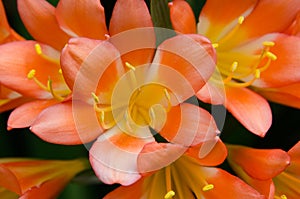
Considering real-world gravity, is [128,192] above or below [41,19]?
below

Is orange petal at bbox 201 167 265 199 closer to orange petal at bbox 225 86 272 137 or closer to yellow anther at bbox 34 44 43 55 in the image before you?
orange petal at bbox 225 86 272 137

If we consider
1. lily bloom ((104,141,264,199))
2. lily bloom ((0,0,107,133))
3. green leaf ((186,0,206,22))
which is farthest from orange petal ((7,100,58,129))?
green leaf ((186,0,206,22))

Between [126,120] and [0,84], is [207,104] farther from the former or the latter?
[0,84]

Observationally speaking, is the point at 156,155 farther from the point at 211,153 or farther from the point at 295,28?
the point at 295,28

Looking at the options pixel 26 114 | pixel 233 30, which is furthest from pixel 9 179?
pixel 233 30

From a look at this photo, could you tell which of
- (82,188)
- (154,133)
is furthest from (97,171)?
(82,188)

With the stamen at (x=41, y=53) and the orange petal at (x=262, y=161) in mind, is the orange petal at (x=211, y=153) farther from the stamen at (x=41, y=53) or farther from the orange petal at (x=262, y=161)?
the stamen at (x=41, y=53)
